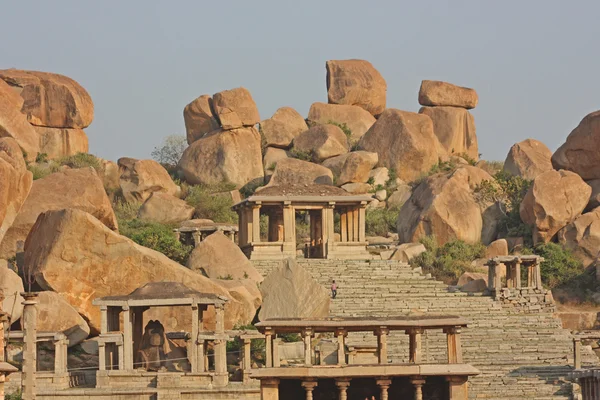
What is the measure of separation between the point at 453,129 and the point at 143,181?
19.7m

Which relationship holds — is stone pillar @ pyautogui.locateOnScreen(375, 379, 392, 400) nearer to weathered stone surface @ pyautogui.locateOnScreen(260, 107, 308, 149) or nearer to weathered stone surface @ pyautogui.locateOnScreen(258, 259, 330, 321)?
weathered stone surface @ pyautogui.locateOnScreen(258, 259, 330, 321)

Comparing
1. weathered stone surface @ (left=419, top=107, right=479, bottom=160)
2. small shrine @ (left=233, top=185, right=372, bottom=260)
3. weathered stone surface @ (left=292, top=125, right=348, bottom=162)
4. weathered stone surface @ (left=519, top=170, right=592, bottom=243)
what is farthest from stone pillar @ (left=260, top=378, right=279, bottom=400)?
weathered stone surface @ (left=419, top=107, right=479, bottom=160)

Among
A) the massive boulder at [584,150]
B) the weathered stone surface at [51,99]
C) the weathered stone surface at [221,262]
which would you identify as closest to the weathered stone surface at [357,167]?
the massive boulder at [584,150]

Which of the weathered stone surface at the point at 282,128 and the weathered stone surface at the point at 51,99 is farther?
the weathered stone surface at the point at 282,128

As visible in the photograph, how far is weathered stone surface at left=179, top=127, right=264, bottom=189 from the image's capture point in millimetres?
81125

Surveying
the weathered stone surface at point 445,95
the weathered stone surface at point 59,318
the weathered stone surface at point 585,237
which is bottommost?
the weathered stone surface at point 59,318

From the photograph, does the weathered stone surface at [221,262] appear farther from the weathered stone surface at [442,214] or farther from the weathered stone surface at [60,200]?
the weathered stone surface at [442,214]

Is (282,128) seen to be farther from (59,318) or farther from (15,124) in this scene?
(59,318)

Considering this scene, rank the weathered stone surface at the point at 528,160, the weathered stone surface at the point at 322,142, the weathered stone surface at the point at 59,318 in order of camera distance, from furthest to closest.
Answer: the weathered stone surface at the point at 322,142 < the weathered stone surface at the point at 528,160 < the weathered stone surface at the point at 59,318

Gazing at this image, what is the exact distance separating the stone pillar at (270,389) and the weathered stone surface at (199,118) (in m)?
50.9

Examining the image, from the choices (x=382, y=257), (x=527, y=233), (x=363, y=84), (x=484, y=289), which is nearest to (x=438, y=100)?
(x=363, y=84)

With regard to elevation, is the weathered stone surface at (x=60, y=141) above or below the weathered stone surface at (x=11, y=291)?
above

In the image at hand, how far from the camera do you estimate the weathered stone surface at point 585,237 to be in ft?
198

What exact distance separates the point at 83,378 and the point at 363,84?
52592mm
